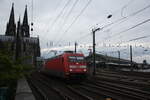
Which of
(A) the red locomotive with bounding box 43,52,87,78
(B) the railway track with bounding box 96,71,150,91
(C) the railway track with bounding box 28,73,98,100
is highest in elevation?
(A) the red locomotive with bounding box 43,52,87,78

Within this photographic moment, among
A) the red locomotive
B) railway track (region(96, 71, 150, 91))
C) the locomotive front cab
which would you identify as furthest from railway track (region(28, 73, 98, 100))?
railway track (region(96, 71, 150, 91))

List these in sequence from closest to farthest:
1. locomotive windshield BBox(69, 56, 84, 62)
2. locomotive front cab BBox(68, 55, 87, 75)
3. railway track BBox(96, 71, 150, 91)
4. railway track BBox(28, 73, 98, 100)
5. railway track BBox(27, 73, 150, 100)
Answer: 1. railway track BBox(27, 73, 150, 100)
2. railway track BBox(28, 73, 98, 100)
3. railway track BBox(96, 71, 150, 91)
4. locomotive front cab BBox(68, 55, 87, 75)
5. locomotive windshield BBox(69, 56, 84, 62)

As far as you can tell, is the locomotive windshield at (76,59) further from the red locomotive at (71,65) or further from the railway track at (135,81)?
the railway track at (135,81)

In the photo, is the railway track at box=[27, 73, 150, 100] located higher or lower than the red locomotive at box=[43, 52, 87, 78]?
lower

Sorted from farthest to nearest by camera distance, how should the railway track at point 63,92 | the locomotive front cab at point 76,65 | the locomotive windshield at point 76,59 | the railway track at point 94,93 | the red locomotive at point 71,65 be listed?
the locomotive windshield at point 76,59
the locomotive front cab at point 76,65
the red locomotive at point 71,65
the railway track at point 63,92
the railway track at point 94,93

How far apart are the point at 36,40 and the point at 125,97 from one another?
9040cm

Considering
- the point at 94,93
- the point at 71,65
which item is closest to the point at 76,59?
the point at 71,65

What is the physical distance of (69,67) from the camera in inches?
738

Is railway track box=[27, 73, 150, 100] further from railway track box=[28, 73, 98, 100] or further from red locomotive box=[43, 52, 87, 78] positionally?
red locomotive box=[43, 52, 87, 78]

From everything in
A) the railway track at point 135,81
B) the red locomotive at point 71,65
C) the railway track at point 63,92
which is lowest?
the railway track at point 63,92

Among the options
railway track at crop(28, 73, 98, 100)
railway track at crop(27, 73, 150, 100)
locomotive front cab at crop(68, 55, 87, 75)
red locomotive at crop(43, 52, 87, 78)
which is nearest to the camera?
railway track at crop(27, 73, 150, 100)

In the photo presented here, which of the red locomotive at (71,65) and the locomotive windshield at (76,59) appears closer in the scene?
the red locomotive at (71,65)

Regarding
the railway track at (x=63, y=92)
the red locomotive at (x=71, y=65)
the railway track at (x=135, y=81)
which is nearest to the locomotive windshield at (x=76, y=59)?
the red locomotive at (x=71, y=65)

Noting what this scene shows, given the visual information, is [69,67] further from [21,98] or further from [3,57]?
[3,57]
